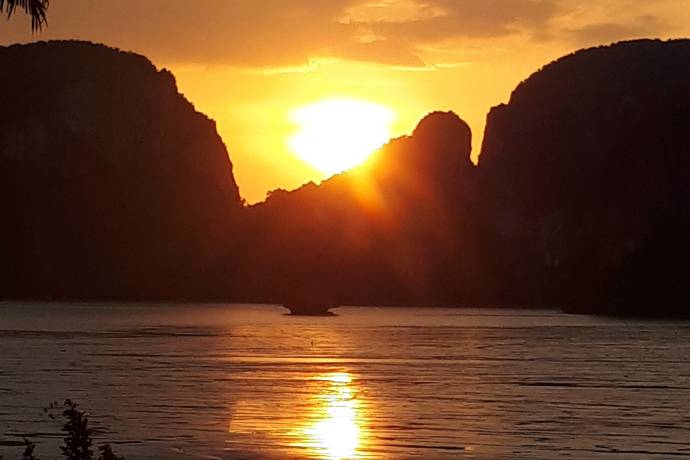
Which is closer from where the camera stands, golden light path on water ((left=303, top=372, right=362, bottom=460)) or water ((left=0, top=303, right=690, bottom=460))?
golden light path on water ((left=303, top=372, right=362, bottom=460))

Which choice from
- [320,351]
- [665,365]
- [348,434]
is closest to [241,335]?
[320,351]

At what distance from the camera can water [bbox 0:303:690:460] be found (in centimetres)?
3947

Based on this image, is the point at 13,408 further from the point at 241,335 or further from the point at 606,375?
the point at 241,335

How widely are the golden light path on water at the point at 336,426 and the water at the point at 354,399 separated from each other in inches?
Answer: 2.7

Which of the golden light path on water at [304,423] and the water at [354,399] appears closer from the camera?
the golden light path on water at [304,423]

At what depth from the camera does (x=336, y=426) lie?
45.0 m

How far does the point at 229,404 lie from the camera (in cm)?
5319

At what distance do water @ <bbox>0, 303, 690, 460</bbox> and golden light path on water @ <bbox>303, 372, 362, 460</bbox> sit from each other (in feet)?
0.22

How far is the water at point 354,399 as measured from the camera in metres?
39.5

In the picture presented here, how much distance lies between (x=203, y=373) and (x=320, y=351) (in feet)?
94.0

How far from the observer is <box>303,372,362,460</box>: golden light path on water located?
38344 mm

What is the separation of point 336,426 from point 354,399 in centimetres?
1125

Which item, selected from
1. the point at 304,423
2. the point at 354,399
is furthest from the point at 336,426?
the point at 354,399

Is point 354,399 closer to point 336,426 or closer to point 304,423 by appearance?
point 304,423
